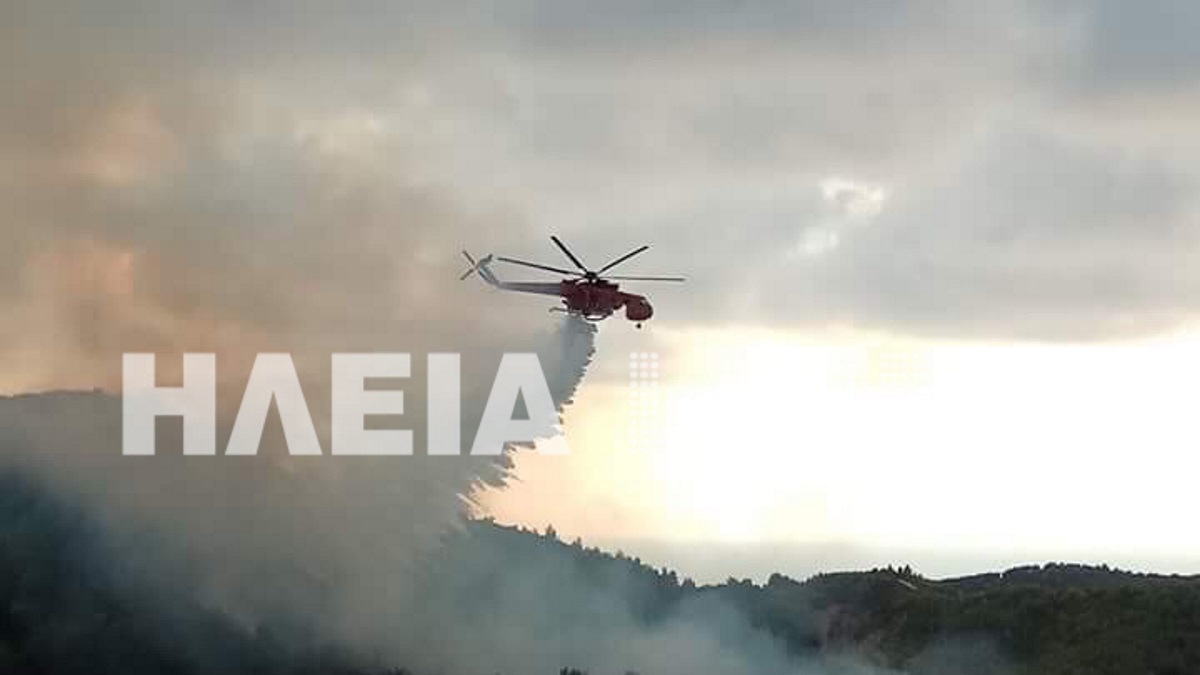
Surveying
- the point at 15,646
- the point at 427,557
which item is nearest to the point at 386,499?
the point at 427,557

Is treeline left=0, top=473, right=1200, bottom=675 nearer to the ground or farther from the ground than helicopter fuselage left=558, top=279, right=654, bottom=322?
nearer to the ground

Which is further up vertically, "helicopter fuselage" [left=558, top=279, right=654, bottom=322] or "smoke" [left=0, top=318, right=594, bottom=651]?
"helicopter fuselage" [left=558, top=279, right=654, bottom=322]

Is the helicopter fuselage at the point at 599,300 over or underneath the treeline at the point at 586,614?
over

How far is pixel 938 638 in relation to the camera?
391ft

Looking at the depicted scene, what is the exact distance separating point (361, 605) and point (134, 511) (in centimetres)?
1044

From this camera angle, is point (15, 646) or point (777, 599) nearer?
point (15, 646)

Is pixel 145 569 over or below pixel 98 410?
below

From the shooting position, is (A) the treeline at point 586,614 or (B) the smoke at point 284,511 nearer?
(A) the treeline at point 586,614

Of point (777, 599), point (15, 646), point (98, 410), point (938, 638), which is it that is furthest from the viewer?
point (777, 599)

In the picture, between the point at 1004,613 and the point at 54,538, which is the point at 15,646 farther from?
the point at 1004,613

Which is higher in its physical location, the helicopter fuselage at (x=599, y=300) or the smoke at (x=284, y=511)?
the helicopter fuselage at (x=599, y=300)

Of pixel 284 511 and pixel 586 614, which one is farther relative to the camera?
pixel 586 614

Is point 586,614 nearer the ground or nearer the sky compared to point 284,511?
nearer the ground

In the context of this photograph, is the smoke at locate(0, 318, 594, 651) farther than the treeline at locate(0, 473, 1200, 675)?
Yes
